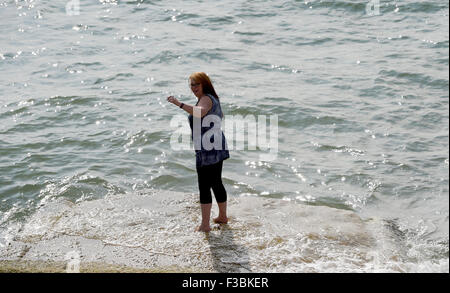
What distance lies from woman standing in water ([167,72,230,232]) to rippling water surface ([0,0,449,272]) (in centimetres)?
196

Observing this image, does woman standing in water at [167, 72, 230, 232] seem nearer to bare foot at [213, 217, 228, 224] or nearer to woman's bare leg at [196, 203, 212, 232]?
woman's bare leg at [196, 203, 212, 232]

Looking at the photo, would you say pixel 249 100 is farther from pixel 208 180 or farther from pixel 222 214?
pixel 208 180

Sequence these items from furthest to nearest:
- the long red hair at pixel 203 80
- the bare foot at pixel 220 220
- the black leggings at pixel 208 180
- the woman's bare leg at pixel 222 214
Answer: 1. the bare foot at pixel 220 220
2. the woman's bare leg at pixel 222 214
3. the black leggings at pixel 208 180
4. the long red hair at pixel 203 80

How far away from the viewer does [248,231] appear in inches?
274

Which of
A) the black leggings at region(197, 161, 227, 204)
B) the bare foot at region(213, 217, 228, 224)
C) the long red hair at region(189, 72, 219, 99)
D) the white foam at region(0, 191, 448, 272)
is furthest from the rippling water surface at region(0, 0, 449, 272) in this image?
the long red hair at region(189, 72, 219, 99)

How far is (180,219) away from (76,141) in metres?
4.27

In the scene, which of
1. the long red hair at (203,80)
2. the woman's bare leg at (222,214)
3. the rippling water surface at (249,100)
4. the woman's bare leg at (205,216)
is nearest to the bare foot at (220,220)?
the woman's bare leg at (222,214)

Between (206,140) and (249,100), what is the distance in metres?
5.86

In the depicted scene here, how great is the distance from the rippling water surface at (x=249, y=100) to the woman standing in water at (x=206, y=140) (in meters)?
1.96

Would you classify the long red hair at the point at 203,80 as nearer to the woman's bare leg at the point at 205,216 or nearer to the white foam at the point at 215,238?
the woman's bare leg at the point at 205,216

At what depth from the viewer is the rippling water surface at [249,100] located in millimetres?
8914

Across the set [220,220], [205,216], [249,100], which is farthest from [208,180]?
[249,100]

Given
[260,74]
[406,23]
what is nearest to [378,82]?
[260,74]
